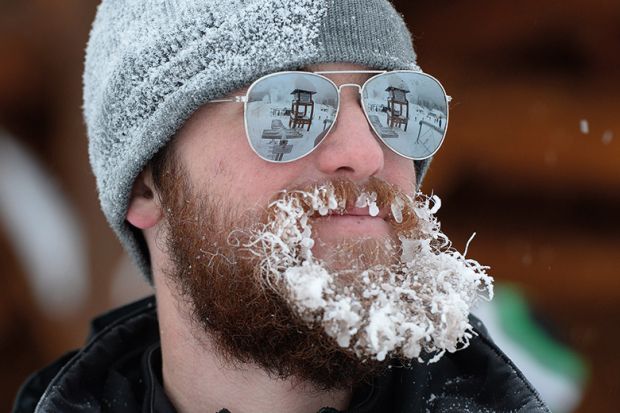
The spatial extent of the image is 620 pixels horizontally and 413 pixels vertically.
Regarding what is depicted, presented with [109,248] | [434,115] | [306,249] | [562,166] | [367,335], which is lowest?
[109,248]

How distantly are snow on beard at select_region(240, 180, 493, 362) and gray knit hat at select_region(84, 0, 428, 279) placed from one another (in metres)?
0.35

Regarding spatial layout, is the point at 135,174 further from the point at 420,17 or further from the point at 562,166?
the point at 562,166

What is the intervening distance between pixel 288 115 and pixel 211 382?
2.47 ft

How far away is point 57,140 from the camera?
4.49m

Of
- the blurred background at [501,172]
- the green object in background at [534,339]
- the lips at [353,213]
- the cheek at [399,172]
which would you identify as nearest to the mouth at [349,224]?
the lips at [353,213]

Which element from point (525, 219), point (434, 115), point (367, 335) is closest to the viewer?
point (367, 335)

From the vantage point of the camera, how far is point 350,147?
5.95ft

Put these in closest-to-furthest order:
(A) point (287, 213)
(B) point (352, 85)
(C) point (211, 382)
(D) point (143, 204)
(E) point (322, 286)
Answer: (E) point (322, 286) → (A) point (287, 213) → (B) point (352, 85) → (C) point (211, 382) → (D) point (143, 204)

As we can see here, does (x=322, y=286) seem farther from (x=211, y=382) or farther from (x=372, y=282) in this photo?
(x=211, y=382)

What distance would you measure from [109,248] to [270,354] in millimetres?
2986

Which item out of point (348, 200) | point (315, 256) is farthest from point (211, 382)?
point (348, 200)

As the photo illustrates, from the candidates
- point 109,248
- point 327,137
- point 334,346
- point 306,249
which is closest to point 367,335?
point 334,346

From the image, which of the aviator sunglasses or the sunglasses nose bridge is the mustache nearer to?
the aviator sunglasses

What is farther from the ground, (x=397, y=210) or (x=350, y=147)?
(x=350, y=147)
